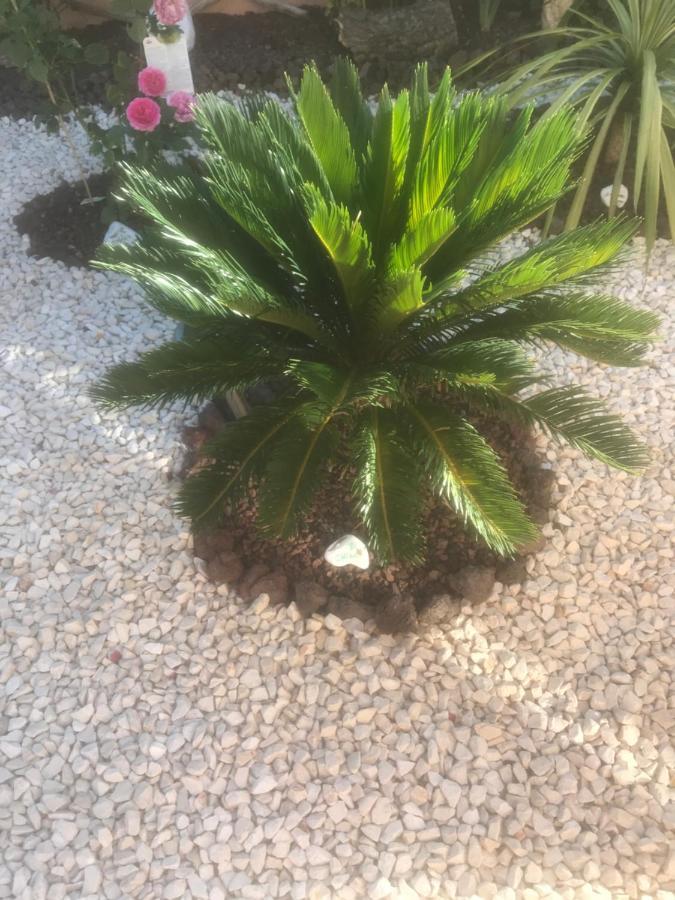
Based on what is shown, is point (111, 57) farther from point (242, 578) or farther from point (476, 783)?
point (476, 783)

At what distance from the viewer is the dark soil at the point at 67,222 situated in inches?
144

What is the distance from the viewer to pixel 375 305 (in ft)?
7.00

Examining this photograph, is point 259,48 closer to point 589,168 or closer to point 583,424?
point 589,168

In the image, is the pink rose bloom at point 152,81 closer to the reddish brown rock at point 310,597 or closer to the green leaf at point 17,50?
the green leaf at point 17,50

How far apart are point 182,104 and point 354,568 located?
7.25ft

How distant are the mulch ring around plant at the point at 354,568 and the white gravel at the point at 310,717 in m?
0.07

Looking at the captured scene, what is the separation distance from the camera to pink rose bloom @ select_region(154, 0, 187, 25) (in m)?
3.14

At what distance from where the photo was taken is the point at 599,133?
335 centimetres

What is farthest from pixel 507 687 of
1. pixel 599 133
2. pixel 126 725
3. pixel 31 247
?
pixel 31 247

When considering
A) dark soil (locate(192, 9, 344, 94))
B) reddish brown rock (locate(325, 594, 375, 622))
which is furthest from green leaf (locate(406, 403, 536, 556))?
dark soil (locate(192, 9, 344, 94))

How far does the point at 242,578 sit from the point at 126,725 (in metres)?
0.57

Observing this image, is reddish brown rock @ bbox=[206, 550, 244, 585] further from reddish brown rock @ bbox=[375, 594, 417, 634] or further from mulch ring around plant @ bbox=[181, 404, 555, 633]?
reddish brown rock @ bbox=[375, 594, 417, 634]

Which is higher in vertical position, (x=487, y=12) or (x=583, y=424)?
(x=487, y=12)

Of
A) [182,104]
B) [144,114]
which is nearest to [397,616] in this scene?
[144,114]
